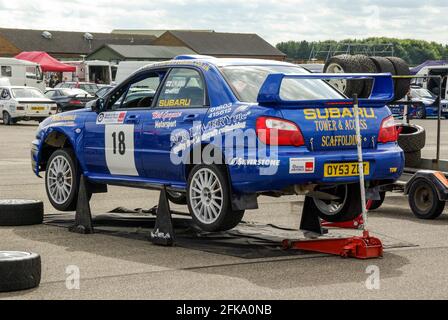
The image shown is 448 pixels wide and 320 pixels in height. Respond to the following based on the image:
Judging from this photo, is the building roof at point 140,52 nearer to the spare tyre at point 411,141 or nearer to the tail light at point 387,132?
the spare tyre at point 411,141

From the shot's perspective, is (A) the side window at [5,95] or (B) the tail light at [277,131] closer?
(B) the tail light at [277,131]

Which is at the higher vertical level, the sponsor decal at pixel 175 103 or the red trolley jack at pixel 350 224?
the sponsor decal at pixel 175 103

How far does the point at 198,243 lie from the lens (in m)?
9.33

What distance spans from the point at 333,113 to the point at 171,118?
5.32 ft

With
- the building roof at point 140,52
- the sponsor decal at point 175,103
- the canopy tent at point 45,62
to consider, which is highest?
the building roof at point 140,52

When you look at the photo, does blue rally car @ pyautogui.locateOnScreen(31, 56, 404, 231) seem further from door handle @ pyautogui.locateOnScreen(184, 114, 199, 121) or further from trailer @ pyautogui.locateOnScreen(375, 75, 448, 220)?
trailer @ pyautogui.locateOnScreen(375, 75, 448, 220)

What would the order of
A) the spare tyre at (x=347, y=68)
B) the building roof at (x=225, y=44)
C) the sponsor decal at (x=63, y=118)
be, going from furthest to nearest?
1. the building roof at (x=225, y=44)
2. the spare tyre at (x=347, y=68)
3. the sponsor decal at (x=63, y=118)

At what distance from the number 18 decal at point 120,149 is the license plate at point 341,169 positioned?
2214mm

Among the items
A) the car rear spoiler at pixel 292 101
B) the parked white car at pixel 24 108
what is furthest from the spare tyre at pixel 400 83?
the parked white car at pixel 24 108

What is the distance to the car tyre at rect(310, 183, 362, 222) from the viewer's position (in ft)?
31.7

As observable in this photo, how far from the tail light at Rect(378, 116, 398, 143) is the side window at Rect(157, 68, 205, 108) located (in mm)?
1710

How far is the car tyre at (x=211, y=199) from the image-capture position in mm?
8883
